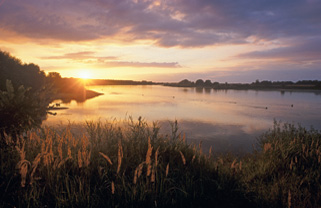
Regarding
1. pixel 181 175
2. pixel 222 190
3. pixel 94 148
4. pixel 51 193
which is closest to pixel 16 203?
pixel 51 193

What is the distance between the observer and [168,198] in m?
3.96

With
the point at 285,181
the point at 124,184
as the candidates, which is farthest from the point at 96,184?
the point at 285,181

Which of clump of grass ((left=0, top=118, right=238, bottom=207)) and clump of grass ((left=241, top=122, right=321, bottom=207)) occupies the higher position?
clump of grass ((left=0, top=118, right=238, bottom=207))

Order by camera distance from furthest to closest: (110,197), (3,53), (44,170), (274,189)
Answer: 1. (3,53)
2. (274,189)
3. (44,170)
4. (110,197)

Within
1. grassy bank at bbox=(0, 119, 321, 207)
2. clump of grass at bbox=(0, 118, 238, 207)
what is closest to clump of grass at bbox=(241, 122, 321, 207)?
grassy bank at bbox=(0, 119, 321, 207)

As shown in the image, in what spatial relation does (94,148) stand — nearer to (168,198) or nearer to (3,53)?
(168,198)

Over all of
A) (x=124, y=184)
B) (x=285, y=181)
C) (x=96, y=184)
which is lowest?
(x=285, y=181)

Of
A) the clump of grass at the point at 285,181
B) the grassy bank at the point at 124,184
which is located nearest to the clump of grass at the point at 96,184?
the grassy bank at the point at 124,184

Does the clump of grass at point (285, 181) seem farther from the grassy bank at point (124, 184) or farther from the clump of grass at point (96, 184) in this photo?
the clump of grass at point (96, 184)

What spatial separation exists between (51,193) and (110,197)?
1.10 metres

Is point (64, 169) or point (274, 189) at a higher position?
→ point (64, 169)

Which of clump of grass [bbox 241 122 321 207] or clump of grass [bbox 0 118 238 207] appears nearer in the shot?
clump of grass [bbox 0 118 238 207]

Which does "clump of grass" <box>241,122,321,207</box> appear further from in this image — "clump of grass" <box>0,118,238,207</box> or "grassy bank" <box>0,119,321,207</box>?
"clump of grass" <box>0,118,238,207</box>

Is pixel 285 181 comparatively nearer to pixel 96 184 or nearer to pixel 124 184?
pixel 124 184
